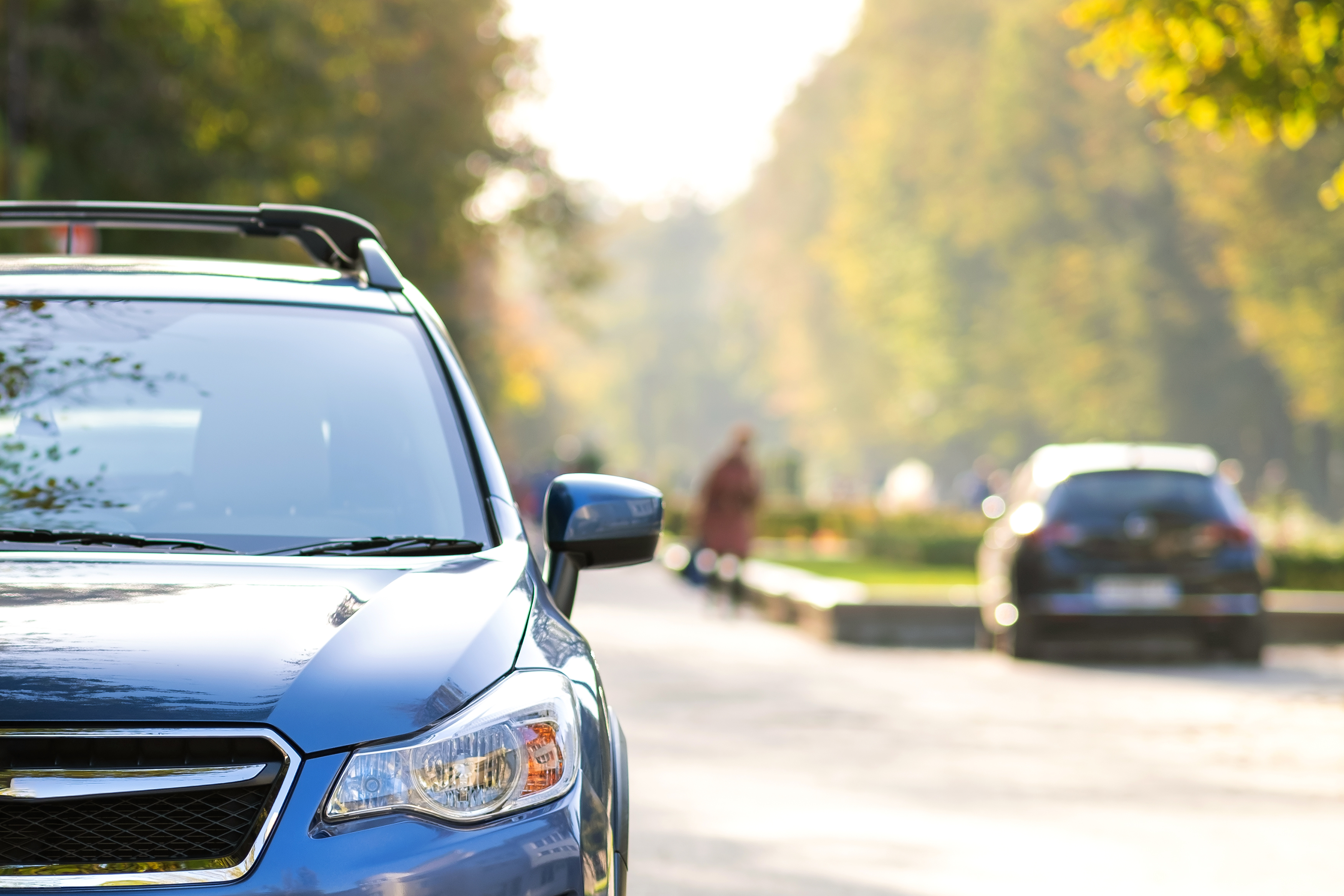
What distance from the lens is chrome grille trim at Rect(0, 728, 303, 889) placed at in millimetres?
3045

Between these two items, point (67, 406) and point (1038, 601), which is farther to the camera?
point (1038, 601)

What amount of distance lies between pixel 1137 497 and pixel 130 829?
12.9m

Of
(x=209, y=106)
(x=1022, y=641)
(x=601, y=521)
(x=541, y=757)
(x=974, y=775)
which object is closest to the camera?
(x=541, y=757)

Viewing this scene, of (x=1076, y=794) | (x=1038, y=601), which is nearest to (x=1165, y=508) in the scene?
(x=1038, y=601)

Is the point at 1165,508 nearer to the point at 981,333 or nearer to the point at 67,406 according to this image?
the point at 67,406

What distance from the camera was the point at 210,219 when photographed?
4.88 m

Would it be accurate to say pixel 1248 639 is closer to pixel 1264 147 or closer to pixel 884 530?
pixel 884 530

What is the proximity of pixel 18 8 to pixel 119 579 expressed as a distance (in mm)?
14158

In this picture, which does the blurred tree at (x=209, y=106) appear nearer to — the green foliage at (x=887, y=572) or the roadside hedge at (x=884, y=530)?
the green foliage at (x=887, y=572)

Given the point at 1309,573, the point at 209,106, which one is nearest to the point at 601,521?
the point at 209,106

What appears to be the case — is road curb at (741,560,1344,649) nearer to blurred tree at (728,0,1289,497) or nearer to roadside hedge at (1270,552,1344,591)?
roadside hedge at (1270,552,1344,591)

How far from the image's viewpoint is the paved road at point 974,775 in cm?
714

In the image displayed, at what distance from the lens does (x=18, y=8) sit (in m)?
16.6

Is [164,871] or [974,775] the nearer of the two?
[164,871]
